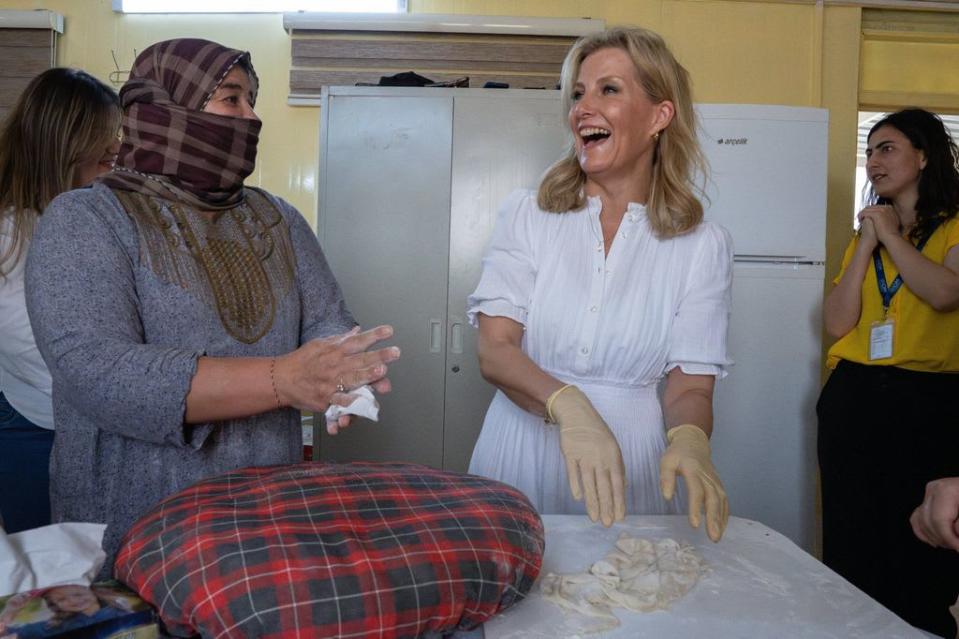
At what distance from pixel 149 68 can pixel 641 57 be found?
0.95 metres

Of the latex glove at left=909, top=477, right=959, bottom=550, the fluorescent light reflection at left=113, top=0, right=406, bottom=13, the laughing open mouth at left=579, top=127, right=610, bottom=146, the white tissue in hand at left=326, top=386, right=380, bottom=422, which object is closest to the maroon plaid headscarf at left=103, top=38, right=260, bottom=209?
the white tissue in hand at left=326, top=386, right=380, bottom=422

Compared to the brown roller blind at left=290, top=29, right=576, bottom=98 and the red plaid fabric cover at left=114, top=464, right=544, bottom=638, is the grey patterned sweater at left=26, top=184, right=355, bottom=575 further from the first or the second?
the brown roller blind at left=290, top=29, right=576, bottom=98

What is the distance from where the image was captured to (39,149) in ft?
6.03

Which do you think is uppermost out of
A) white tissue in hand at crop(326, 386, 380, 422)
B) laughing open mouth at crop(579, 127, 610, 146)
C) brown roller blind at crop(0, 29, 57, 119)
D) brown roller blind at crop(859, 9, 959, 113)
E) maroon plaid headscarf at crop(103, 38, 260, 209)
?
brown roller blind at crop(859, 9, 959, 113)

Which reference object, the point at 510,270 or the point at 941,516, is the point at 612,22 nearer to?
the point at 510,270

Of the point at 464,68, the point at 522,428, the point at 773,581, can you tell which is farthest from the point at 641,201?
the point at 464,68

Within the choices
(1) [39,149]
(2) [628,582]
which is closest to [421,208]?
(1) [39,149]

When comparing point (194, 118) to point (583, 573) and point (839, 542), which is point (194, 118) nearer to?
point (583, 573)

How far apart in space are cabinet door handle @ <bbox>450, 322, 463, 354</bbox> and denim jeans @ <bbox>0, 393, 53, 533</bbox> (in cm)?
177

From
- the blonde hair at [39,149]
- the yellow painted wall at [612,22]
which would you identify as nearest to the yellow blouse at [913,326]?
the yellow painted wall at [612,22]

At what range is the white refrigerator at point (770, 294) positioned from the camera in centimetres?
333

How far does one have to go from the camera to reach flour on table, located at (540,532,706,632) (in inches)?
39.4

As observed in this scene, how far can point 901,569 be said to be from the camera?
244 centimetres

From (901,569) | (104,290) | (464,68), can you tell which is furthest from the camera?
(464,68)
